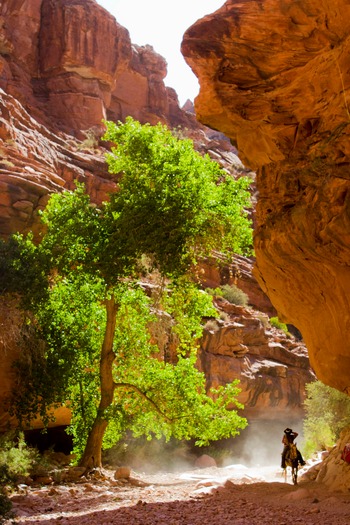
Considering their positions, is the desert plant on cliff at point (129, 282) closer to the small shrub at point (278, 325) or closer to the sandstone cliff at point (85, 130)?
the sandstone cliff at point (85, 130)

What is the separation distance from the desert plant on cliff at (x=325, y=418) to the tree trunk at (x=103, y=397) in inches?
384

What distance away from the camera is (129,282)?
1478 centimetres

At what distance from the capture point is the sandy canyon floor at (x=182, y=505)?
7.43 meters

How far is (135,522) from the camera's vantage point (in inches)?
287

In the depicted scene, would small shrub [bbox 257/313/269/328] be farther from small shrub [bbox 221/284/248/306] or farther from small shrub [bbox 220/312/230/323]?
small shrub [bbox 220/312/230/323]

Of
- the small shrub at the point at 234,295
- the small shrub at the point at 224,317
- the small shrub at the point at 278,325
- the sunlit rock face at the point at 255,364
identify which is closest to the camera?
the sunlit rock face at the point at 255,364

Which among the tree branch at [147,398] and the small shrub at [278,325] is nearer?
the tree branch at [147,398]

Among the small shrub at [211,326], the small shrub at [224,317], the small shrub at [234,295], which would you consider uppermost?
the small shrub at [234,295]

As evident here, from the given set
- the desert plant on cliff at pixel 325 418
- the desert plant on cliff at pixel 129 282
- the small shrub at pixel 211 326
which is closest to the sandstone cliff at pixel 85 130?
the small shrub at pixel 211 326

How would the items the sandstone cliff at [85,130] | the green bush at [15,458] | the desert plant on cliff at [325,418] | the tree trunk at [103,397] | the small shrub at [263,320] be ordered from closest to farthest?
the green bush at [15,458], the tree trunk at [103,397], the desert plant on cliff at [325,418], the sandstone cliff at [85,130], the small shrub at [263,320]

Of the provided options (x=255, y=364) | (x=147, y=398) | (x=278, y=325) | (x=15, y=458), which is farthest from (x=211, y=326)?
(x=15, y=458)

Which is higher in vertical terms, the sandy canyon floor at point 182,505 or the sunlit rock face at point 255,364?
the sunlit rock face at point 255,364

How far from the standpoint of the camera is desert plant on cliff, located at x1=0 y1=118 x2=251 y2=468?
13906 millimetres

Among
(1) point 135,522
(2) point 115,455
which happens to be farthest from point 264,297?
(1) point 135,522
